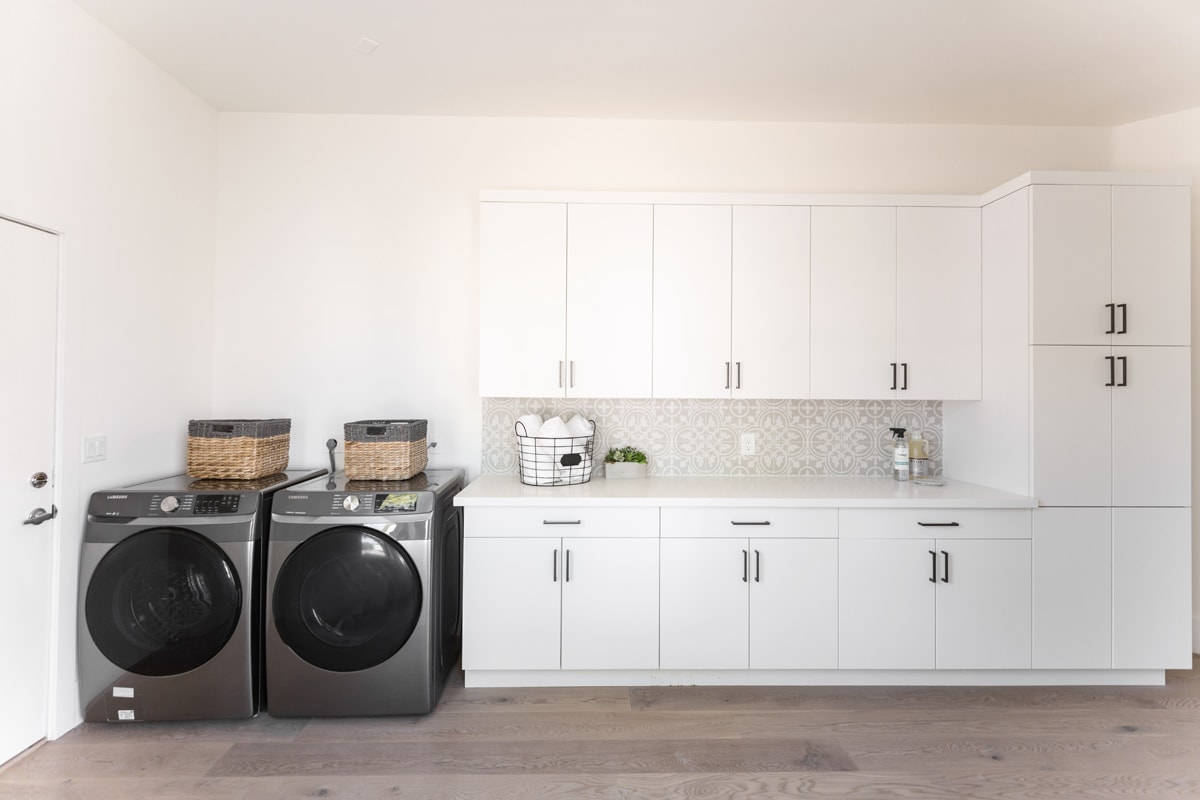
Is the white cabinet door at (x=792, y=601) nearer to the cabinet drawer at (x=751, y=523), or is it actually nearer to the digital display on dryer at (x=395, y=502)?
the cabinet drawer at (x=751, y=523)

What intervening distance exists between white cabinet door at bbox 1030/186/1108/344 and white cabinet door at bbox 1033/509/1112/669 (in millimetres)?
799

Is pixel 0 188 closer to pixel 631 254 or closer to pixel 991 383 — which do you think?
pixel 631 254

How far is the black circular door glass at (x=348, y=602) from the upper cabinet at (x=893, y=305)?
2.10 meters

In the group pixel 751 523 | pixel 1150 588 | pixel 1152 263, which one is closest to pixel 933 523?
pixel 751 523

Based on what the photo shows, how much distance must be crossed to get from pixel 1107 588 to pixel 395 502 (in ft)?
10.1

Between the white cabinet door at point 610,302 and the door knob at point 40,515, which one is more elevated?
the white cabinet door at point 610,302

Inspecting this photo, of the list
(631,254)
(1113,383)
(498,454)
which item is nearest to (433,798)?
(498,454)

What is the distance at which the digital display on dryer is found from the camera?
2.49 m

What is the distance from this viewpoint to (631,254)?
3045 mm

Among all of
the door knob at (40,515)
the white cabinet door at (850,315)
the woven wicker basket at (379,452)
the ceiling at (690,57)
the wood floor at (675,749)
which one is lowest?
the wood floor at (675,749)

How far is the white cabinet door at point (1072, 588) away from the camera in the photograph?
2.74 meters

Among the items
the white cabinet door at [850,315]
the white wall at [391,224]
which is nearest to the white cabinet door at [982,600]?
the white cabinet door at [850,315]

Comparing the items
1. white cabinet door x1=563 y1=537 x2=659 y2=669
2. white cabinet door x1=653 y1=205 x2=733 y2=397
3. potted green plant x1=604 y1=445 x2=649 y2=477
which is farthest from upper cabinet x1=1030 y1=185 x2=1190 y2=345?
white cabinet door x1=563 y1=537 x2=659 y2=669

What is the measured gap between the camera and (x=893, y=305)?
10.00 feet
